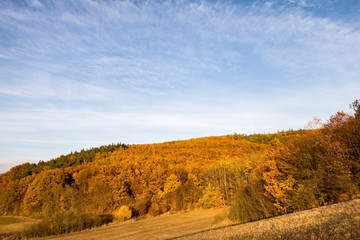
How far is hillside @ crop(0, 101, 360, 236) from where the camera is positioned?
14438mm

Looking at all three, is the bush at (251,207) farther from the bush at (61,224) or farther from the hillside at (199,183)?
the bush at (61,224)

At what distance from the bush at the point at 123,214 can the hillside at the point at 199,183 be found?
103mm

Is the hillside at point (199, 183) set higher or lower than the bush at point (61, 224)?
higher

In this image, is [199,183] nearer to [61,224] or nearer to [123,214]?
[123,214]

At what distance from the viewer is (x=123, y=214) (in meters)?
28.0

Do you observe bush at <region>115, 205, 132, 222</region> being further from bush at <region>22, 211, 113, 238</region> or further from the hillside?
bush at <region>22, 211, 113, 238</region>

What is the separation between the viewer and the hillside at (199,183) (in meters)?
14.4

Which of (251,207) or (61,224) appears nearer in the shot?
(251,207)

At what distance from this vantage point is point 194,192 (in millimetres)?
35688

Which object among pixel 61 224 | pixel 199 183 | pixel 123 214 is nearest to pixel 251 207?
pixel 123 214

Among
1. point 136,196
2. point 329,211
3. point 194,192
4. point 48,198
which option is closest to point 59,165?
point 48,198

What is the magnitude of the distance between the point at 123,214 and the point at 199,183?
12.2 metres

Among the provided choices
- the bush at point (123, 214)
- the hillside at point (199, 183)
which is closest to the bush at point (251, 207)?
the hillside at point (199, 183)

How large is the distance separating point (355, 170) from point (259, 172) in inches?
311
